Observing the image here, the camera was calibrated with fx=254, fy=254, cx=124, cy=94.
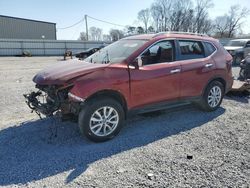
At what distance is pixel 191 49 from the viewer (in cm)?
566

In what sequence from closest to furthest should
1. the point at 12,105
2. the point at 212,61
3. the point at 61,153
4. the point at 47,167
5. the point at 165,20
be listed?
the point at 47,167, the point at 61,153, the point at 212,61, the point at 12,105, the point at 165,20

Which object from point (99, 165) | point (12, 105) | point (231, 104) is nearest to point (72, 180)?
point (99, 165)

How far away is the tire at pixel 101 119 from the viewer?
4.17 metres

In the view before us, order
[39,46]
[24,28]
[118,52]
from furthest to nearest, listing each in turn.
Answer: [24,28] → [39,46] → [118,52]

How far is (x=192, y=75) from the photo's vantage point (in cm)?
547

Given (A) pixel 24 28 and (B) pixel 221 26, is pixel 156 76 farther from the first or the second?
(B) pixel 221 26

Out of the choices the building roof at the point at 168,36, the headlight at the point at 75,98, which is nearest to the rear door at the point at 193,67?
the building roof at the point at 168,36

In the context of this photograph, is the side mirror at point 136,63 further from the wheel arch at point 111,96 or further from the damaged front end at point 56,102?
the damaged front end at point 56,102

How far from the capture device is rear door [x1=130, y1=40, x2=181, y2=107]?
4660 millimetres

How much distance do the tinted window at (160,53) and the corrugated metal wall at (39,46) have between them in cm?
2989

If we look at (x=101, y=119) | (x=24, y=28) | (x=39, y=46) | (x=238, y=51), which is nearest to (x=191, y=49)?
(x=101, y=119)

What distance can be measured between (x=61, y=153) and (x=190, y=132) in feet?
7.96

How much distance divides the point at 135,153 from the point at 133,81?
4.24ft

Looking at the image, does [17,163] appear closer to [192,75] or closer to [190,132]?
[190,132]
